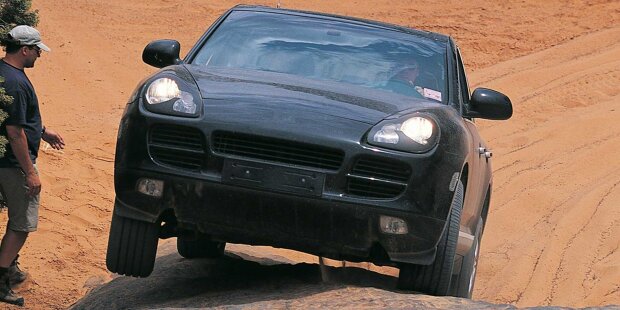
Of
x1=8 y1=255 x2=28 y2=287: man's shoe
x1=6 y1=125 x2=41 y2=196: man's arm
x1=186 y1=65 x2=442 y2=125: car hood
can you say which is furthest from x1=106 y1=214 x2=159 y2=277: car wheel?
x1=8 y1=255 x2=28 y2=287: man's shoe

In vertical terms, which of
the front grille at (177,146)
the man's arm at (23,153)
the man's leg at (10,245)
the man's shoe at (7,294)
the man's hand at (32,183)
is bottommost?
the man's shoe at (7,294)

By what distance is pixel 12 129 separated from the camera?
24.7 ft

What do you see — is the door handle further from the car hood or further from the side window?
the car hood

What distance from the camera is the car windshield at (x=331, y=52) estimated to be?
691 cm

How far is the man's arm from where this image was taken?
752 cm

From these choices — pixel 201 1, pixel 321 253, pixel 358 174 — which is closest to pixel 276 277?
pixel 321 253

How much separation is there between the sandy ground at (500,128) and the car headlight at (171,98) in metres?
3.07

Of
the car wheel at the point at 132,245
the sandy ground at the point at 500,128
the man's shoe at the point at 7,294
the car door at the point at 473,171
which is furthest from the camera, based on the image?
the sandy ground at the point at 500,128

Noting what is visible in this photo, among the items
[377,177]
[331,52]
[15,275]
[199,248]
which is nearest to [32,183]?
[199,248]

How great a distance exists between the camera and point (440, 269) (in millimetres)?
6062

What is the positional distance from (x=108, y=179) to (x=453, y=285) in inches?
219

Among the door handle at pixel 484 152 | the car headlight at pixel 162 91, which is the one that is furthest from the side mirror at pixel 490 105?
the car headlight at pixel 162 91

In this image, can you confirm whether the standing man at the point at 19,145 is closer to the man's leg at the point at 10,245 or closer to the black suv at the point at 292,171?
the man's leg at the point at 10,245

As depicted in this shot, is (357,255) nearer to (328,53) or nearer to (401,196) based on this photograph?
(401,196)
